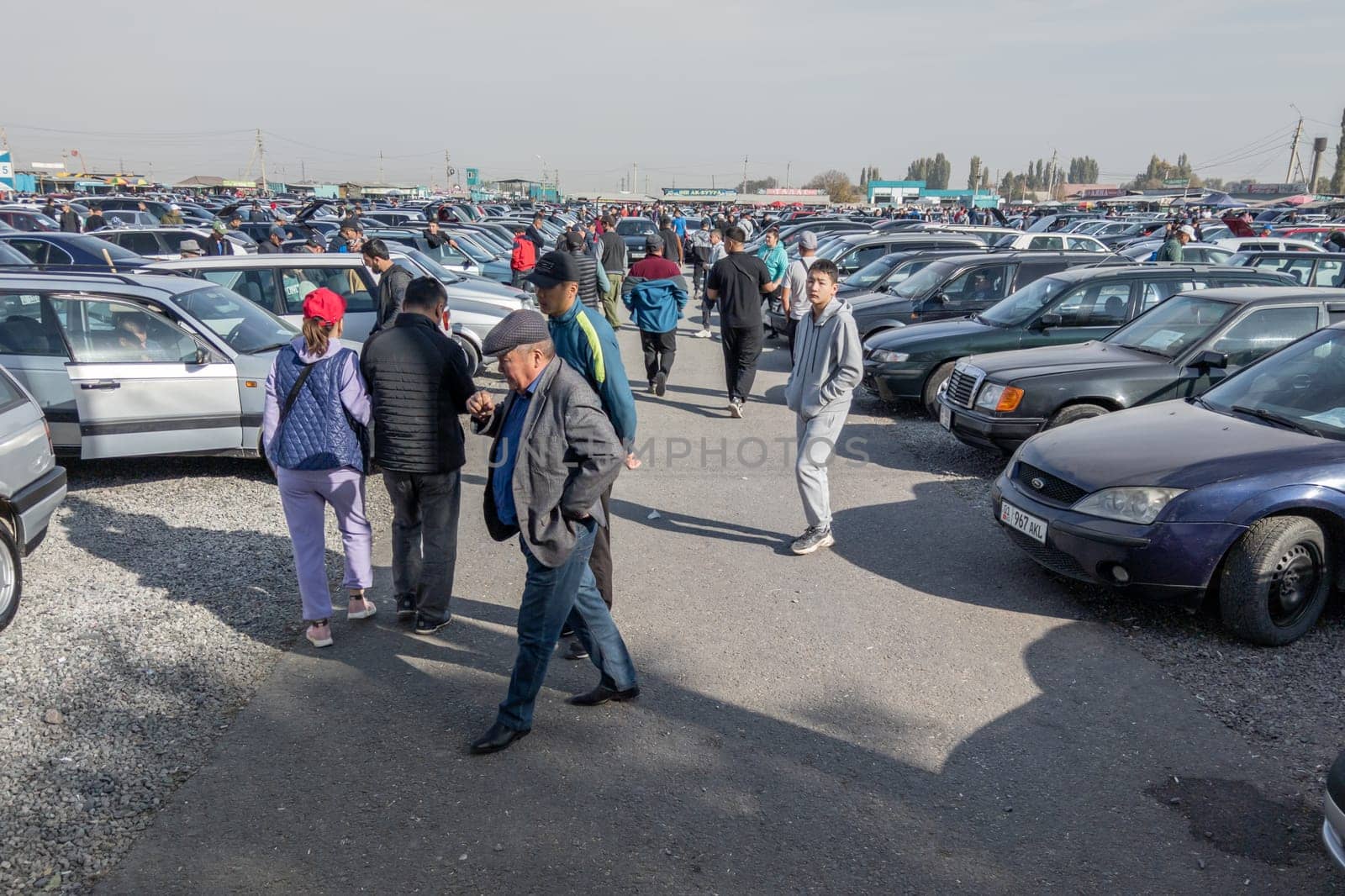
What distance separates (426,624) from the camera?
502 cm

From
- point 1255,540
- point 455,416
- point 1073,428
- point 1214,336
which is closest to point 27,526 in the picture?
point 455,416

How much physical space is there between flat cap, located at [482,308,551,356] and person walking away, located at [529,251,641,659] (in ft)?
2.33

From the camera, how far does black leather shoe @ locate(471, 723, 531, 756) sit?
152 inches

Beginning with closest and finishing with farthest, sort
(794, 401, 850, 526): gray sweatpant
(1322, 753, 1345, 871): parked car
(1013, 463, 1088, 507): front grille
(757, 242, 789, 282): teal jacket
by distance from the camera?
(1322, 753, 1345, 871): parked car → (1013, 463, 1088, 507): front grille → (794, 401, 850, 526): gray sweatpant → (757, 242, 789, 282): teal jacket

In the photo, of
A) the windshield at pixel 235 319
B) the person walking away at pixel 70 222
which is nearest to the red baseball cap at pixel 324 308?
the windshield at pixel 235 319

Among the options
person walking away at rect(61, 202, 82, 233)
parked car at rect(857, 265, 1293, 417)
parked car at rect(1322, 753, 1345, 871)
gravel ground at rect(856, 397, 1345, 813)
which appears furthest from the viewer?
person walking away at rect(61, 202, 82, 233)

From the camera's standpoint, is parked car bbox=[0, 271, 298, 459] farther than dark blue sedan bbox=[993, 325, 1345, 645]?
Yes

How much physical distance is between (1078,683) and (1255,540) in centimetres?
126

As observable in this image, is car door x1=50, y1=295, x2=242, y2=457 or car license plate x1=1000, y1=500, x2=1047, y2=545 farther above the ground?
car door x1=50, y1=295, x2=242, y2=457

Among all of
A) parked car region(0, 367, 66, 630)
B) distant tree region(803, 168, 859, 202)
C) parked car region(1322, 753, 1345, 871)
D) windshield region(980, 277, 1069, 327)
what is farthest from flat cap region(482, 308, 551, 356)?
distant tree region(803, 168, 859, 202)

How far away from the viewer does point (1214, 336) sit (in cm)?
763

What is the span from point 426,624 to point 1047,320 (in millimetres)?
7497

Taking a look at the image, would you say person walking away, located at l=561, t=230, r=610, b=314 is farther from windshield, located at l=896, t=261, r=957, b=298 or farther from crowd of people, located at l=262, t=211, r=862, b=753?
windshield, located at l=896, t=261, r=957, b=298

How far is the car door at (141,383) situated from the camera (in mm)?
7188
